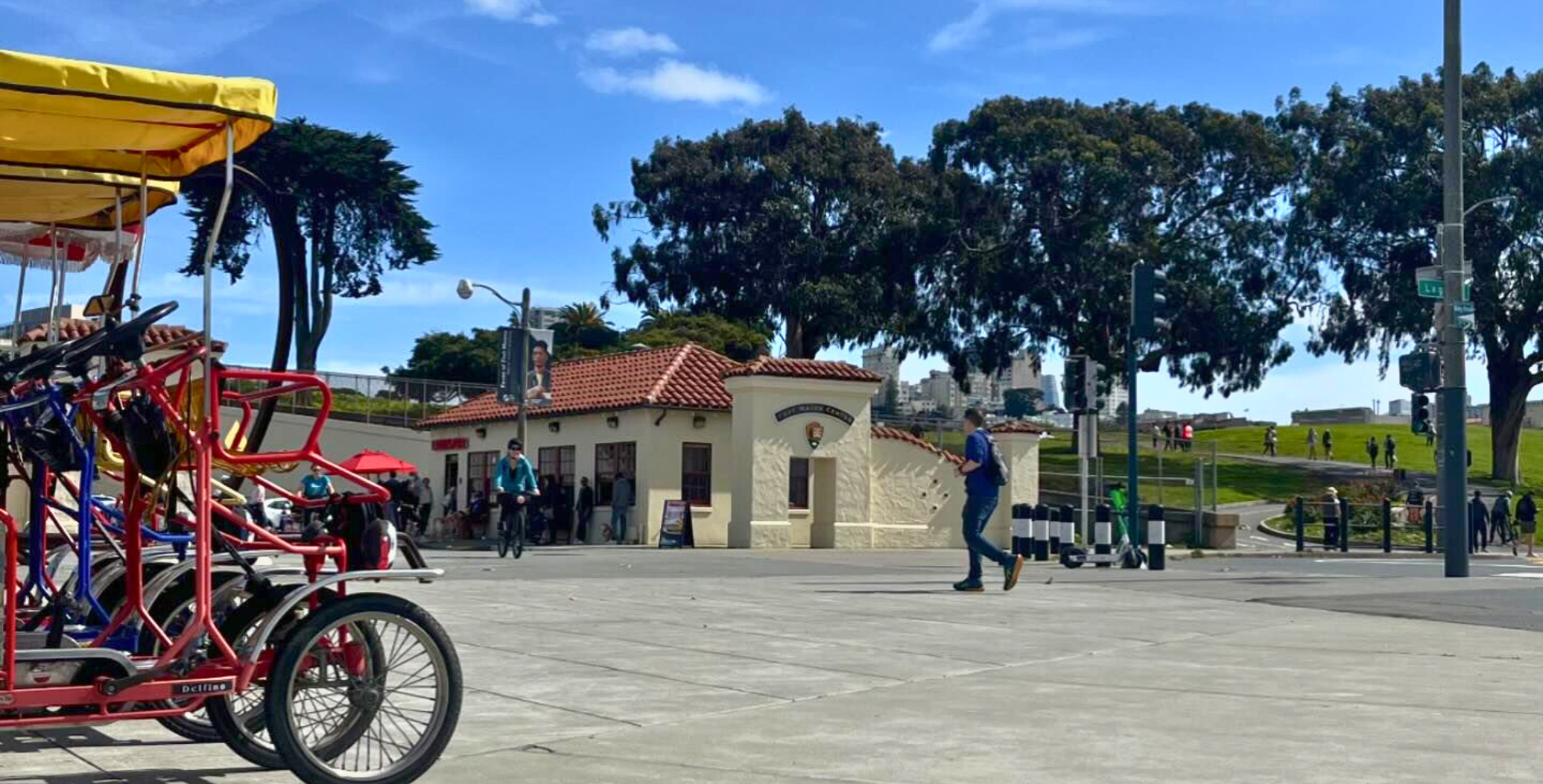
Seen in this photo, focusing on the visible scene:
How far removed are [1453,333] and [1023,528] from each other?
21.9 feet

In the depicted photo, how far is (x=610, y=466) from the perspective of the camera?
3447 cm

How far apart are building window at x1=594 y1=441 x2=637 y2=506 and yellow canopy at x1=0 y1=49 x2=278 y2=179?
2779cm

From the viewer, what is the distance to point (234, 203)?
19.8 feet

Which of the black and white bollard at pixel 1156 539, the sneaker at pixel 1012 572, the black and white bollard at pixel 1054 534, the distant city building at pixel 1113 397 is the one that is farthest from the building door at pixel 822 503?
the sneaker at pixel 1012 572

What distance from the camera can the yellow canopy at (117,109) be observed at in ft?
16.1

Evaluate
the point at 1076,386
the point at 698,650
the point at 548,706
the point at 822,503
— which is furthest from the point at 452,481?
the point at 548,706

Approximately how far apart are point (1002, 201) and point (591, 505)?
3094 centimetres

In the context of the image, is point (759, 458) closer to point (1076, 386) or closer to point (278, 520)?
point (1076, 386)

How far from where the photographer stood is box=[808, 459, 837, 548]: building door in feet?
108

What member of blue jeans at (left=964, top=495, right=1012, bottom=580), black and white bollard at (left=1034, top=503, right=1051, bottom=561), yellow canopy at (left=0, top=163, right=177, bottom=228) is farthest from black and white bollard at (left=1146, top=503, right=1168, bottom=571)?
yellow canopy at (left=0, top=163, right=177, bottom=228)

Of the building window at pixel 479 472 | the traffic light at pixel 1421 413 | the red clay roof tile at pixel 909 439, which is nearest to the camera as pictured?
the traffic light at pixel 1421 413

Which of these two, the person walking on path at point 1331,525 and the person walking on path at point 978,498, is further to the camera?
the person walking on path at point 1331,525

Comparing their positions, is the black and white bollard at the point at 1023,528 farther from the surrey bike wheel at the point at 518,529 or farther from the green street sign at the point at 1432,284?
the surrey bike wheel at the point at 518,529

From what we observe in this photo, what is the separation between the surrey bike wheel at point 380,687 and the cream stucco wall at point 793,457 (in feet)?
85.3
